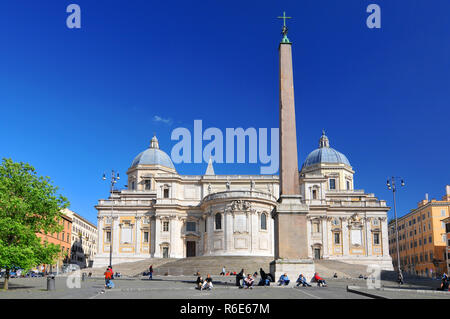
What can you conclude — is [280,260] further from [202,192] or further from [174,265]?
[202,192]

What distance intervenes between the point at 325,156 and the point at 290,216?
49896 mm

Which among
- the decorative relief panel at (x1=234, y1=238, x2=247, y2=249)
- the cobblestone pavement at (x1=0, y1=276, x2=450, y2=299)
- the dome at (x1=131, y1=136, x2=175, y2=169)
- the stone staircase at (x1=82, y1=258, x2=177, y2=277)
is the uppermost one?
the dome at (x1=131, y1=136, x2=175, y2=169)

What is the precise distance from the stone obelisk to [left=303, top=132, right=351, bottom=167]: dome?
1889 inches

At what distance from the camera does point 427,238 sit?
70.3 m

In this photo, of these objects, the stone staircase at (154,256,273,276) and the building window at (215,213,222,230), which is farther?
the building window at (215,213,222,230)

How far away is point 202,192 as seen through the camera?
2726 inches

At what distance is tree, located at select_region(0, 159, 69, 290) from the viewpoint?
76.2 ft

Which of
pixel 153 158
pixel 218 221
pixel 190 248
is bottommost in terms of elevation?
pixel 190 248

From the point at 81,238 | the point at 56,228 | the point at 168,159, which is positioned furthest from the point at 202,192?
the point at 56,228

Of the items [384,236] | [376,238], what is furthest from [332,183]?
[384,236]

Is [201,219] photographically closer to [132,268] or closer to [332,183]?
[132,268]

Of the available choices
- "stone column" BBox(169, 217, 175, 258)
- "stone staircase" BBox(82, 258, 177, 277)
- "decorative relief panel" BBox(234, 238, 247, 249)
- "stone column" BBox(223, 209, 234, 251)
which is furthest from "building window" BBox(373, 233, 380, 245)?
"stone staircase" BBox(82, 258, 177, 277)

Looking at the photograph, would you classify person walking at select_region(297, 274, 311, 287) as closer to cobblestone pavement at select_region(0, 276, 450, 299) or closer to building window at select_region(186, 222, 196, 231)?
cobblestone pavement at select_region(0, 276, 450, 299)

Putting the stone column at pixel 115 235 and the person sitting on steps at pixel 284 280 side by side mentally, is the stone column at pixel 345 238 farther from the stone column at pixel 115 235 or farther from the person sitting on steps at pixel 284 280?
the person sitting on steps at pixel 284 280
